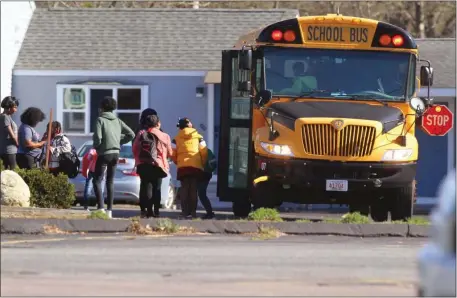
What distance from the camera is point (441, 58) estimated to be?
31281 mm

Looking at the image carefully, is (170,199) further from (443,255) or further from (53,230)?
(443,255)

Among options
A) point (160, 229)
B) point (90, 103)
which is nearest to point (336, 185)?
point (160, 229)

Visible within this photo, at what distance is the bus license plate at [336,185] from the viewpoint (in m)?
16.7

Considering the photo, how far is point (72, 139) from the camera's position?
29703mm

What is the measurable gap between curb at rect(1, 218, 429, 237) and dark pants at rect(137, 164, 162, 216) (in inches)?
93.6

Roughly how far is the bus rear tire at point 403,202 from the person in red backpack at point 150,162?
3403mm

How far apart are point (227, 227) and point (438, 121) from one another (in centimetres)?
1395

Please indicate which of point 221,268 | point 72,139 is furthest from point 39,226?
point 72,139

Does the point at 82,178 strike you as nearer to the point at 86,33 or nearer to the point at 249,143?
the point at 249,143

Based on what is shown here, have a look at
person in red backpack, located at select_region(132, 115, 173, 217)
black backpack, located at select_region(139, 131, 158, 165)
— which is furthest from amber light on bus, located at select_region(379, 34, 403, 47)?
black backpack, located at select_region(139, 131, 158, 165)

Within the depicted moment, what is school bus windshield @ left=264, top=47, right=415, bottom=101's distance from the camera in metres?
17.3

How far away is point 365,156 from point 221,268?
614cm

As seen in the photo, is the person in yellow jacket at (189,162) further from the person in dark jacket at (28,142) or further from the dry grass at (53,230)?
the dry grass at (53,230)

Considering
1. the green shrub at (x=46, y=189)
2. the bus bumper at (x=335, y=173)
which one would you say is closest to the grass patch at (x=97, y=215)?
the green shrub at (x=46, y=189)
